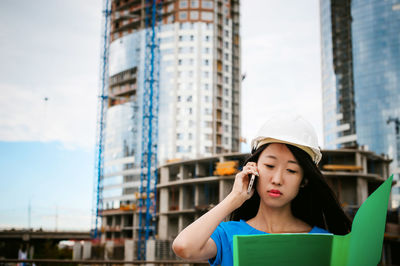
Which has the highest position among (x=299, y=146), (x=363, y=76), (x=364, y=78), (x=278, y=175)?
(x=363, y=76)

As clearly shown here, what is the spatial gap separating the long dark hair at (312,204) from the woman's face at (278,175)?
3 cm

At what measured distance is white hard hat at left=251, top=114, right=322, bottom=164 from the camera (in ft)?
4.83

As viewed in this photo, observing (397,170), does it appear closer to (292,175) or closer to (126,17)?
(126,17)

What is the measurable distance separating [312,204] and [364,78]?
6909 centimetres

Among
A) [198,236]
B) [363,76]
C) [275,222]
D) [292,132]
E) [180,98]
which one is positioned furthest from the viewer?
[363,76]

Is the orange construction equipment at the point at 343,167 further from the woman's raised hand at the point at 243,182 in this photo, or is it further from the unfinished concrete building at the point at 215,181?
the woman's raised hand at the point at 243,182

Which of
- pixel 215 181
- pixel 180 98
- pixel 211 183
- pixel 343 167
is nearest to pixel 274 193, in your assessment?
pixel 343 167

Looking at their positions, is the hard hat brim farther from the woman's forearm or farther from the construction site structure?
the construction site structure

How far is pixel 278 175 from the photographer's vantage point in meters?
1.51

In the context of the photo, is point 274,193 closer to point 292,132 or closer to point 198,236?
point 292,132

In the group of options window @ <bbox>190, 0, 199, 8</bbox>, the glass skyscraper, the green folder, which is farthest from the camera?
the glass skyscraper

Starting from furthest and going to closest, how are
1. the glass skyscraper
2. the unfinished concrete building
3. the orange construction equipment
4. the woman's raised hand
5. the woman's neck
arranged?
1. the glass skyscraper
2. the unfinished concrete building
3. the orange construction equipment
4. the woman's neck
5. the woman's raised hand

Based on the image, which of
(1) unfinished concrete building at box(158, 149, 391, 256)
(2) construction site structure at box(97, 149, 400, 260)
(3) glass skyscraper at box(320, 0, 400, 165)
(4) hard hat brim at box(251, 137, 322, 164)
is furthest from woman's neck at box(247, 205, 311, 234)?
(3) glass skyscraper at box(320, 0, 400, 165)

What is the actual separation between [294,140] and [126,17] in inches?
2675
